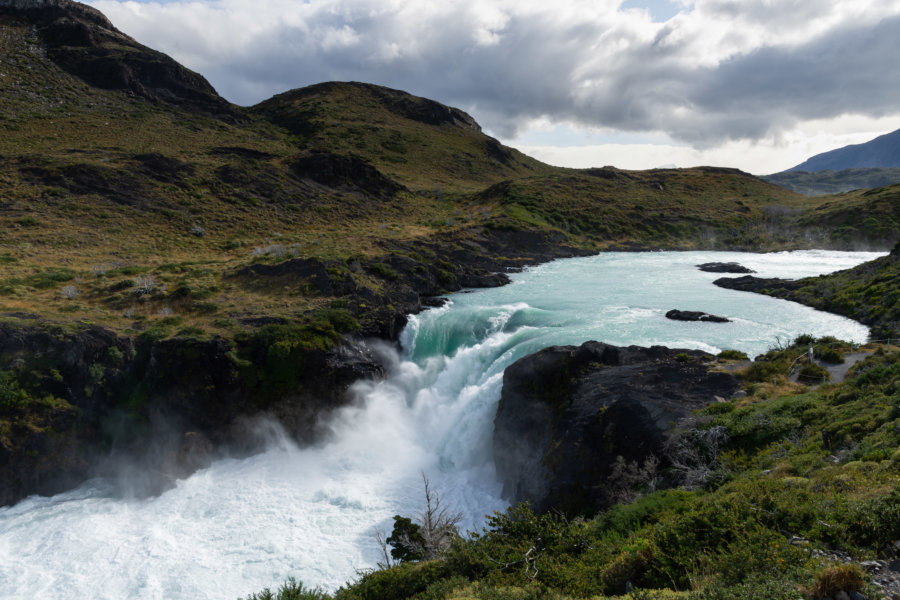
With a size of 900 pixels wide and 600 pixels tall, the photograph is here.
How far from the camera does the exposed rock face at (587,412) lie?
624 inches

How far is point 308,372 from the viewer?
2534cm

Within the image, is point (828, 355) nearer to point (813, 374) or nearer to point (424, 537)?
point (813, 374)

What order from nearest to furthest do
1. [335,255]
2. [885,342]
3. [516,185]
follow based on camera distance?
[885,342]
[335,255]
[516,185]

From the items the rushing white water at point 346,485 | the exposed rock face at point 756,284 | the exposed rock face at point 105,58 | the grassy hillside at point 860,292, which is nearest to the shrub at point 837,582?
the rushing white water at point 346,485

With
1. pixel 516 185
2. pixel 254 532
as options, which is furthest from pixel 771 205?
pixel 254 532

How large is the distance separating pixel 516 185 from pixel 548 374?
80.7 m

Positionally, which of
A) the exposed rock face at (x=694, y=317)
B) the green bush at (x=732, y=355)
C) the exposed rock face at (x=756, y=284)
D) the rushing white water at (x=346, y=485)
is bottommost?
the rushing white water at (x=346, y=485)

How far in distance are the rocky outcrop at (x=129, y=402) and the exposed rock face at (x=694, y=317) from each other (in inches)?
886

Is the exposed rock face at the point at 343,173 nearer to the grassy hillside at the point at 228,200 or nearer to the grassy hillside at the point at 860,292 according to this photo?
the grassy hillside at the point at 228,200

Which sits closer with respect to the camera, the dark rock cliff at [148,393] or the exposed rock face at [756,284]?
the dark rock cliff at [148,393]

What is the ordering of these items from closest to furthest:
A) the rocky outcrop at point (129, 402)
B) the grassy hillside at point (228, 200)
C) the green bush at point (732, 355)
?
the rocky outcrop at point (129, 402) → the green bush at point (732, 355) → the grassy hillside at point (228, 200)

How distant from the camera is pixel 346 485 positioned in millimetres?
21328

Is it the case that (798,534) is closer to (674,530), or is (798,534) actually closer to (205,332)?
(674,530)

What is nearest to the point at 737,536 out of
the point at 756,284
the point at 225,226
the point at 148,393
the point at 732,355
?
the point at 732,355
